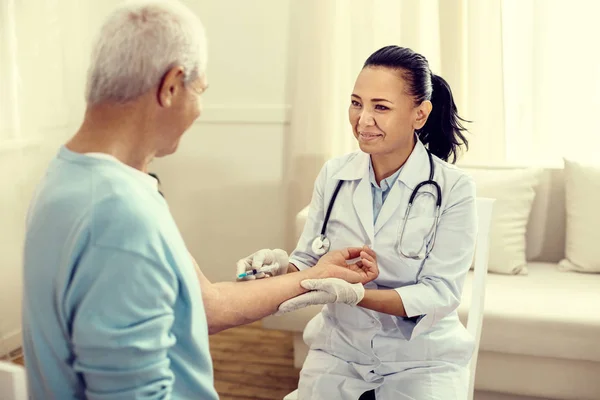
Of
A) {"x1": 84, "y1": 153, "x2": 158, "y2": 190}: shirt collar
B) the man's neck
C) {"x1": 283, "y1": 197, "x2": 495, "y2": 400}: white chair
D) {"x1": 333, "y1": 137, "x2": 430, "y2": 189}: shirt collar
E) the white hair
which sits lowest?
{"x1": 283, "y1": 197, "x2": 495, "y2": 400}: white chair

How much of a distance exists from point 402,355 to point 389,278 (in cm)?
18

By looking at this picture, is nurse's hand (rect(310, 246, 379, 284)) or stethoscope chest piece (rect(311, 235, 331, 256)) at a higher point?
stethoscope chest piece (rect(311, 235, 331, 256))

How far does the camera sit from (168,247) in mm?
905

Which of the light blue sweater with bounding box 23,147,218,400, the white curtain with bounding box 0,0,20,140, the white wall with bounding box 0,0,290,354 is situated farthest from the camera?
the white wall with bounding box 0,0,290,354

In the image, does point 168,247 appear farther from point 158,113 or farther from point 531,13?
point 531,13

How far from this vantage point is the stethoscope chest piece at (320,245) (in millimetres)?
1673

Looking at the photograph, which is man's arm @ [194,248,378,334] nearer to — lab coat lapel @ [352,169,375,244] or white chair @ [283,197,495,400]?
lab coat lapel @ [352,169,375,244]

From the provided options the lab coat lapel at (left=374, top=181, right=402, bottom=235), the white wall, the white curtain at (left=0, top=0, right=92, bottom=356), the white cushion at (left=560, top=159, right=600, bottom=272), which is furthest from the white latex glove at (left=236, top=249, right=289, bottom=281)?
the white wall

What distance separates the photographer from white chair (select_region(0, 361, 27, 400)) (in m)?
0.85

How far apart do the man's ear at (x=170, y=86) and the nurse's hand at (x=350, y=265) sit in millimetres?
723

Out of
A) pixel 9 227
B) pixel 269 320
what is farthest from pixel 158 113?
pixel 9 227

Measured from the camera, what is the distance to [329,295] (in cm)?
144

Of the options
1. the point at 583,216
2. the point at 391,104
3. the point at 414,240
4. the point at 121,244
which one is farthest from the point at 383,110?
the point at 583,216

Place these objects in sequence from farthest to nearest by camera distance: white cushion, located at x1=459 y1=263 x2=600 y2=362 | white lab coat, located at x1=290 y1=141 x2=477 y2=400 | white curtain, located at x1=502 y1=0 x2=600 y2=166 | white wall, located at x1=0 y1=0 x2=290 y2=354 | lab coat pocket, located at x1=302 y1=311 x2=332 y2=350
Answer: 1. white wall, located at x1=0 y1=0 x2=290 y2=354
2. white curtain, located at x1=502 y1=0 x2=600 y2=166
3. white cushion, located at x1=459 y1=263 x2=600 y2=362
4. lab coat pocket, located at x1=302 y1=311 x2=332 y2=350
5. white lab coat, located at x1=290 y1=141 x2=477 y2=400
